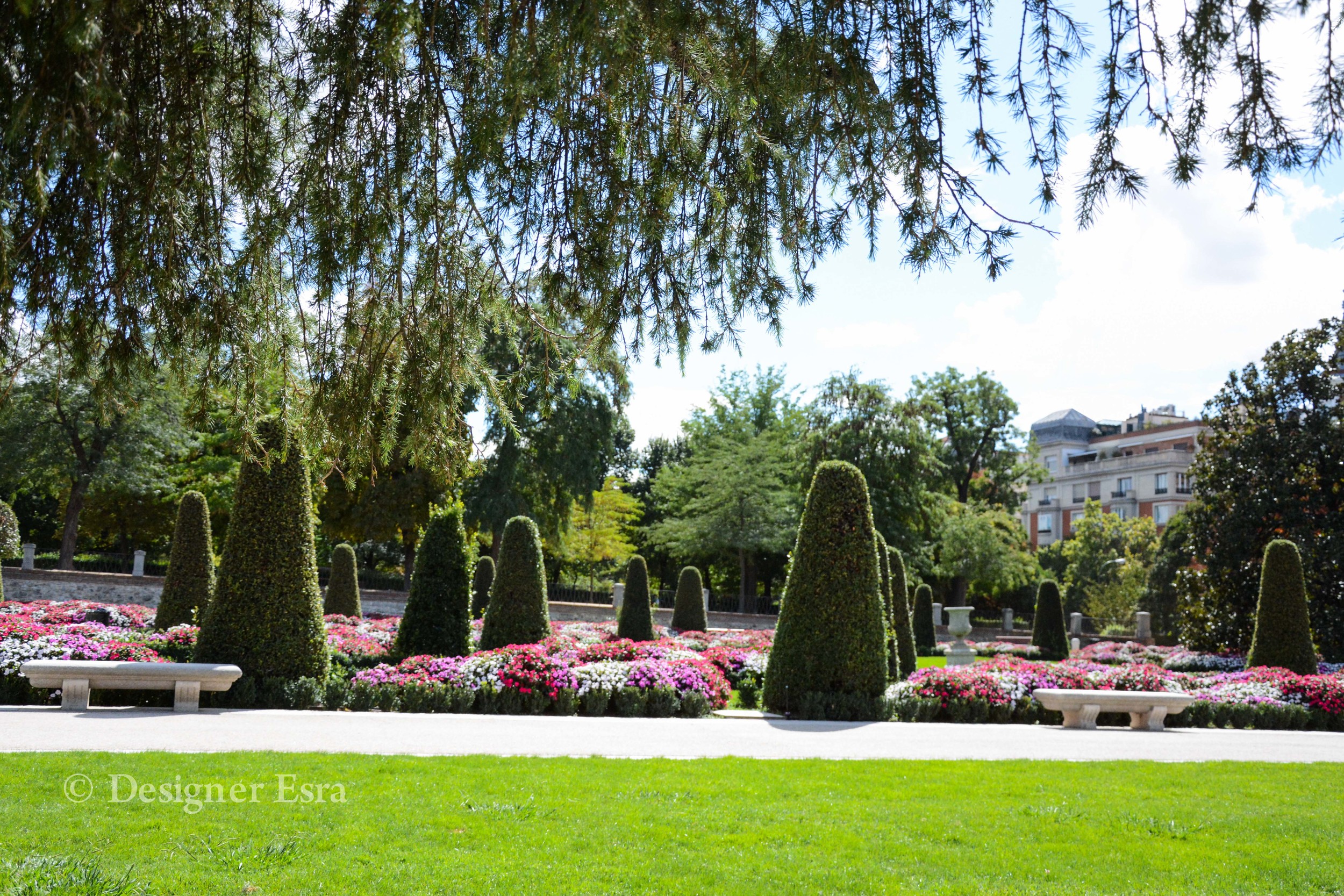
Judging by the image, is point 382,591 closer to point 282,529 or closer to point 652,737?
point 282,529

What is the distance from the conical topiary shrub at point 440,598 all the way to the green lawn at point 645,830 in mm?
5394

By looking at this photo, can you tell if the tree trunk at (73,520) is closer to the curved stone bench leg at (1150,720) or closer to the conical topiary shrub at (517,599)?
the conical topiary shrub at (517,599)

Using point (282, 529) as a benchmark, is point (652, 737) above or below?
below

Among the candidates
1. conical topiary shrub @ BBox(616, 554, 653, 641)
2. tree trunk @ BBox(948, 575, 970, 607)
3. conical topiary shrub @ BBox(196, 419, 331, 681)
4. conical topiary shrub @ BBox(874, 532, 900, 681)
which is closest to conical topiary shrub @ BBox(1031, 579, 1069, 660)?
conical topiary shrub @ BBox(874, 532, 900, 681)

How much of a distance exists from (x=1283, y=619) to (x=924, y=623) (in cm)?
1280

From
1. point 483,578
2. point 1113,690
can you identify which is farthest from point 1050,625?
point 483,578

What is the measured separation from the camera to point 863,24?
370cm

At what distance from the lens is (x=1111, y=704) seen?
1120 cm

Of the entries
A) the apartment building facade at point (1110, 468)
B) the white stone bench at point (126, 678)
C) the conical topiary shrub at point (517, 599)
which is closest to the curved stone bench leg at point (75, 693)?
the white stone bench at point (126, 678)

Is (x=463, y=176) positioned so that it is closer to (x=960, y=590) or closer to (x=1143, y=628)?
(x=1143, y=628)

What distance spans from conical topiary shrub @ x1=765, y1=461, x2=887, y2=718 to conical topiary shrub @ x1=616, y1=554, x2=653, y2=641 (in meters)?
7.00

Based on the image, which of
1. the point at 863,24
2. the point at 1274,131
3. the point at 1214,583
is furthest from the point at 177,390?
the point at 1214,583

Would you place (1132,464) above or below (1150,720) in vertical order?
above

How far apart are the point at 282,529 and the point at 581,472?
21.4 m
